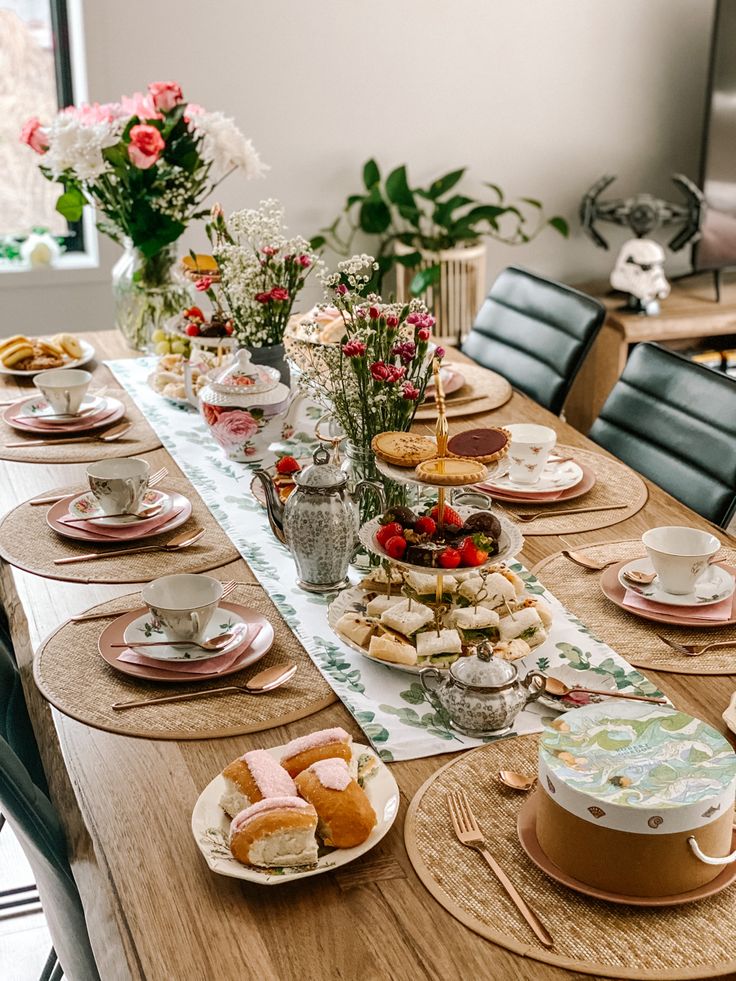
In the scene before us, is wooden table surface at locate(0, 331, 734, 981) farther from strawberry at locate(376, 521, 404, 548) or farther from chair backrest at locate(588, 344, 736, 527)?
chair backrest at locate(588, 344, 736, 527)

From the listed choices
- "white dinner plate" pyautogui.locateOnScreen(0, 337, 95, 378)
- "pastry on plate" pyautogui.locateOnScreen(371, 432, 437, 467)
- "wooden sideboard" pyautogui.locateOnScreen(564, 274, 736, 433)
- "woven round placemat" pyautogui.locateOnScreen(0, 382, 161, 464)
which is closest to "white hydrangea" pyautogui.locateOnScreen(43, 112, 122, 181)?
"white dinner plate" pyautogui.locateOnScreen(0, 337, 95, 378)

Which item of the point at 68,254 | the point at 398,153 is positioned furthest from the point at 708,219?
the point at 68,254

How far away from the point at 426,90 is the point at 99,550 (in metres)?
2.92

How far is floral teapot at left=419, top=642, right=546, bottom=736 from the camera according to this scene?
1.18 metres

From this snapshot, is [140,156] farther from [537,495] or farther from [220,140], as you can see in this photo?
[537,495]

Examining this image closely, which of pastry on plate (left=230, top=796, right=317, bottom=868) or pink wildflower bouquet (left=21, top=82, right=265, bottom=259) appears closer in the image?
pastry on plate (left=230, top=796, right=317, bottom=868)

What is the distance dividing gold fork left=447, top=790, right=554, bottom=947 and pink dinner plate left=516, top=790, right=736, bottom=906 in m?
0.03

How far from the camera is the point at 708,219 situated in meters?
4.34

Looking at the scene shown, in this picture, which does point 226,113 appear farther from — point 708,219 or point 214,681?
point 214,681

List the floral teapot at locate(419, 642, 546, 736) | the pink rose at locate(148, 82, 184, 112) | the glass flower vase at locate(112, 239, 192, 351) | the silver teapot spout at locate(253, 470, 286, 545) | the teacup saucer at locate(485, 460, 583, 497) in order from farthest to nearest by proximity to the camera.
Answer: the glass flower vase at locate(112, 239, 192, 351), the pink rose at locate(148, 82, 184, 112), the teacup saucer at locate(485, 460, 583, 497), the silver teapot spout at locate(253, 470, 286, 545), the floral teapot at locate(419, 642, 546, 736)

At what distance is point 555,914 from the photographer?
95 cm

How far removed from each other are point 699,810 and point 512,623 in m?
0.44

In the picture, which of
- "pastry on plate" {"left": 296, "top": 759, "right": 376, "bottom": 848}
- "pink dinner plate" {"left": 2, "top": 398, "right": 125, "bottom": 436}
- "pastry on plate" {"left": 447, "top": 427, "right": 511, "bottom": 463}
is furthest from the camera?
"pink dinner plate" {"left": 2, "top": 398, "right": 125, "bottom": 436}

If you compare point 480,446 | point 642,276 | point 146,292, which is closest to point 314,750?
point 480,446
